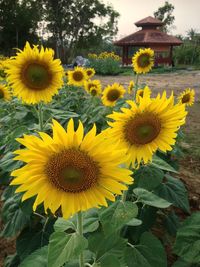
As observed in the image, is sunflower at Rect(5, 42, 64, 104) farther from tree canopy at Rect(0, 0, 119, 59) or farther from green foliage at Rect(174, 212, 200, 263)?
tree canopy at Rect(0, 0, 119, 59)

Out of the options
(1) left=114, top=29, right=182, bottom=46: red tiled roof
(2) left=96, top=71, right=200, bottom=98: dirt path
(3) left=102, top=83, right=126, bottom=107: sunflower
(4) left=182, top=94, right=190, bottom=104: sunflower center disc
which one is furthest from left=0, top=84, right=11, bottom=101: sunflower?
(1) left=114, top=29, right=182, bottom=46: red tiled roof

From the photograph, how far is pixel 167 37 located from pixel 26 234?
26.5 m

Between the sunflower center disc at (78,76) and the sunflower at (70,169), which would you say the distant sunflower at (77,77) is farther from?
the sunflower at (70,169)

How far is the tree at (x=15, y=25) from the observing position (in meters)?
31.6

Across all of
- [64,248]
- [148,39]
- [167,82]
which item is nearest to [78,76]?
[64,248]

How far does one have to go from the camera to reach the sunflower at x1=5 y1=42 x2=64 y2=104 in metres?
2.92

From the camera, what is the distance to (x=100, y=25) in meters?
38.3

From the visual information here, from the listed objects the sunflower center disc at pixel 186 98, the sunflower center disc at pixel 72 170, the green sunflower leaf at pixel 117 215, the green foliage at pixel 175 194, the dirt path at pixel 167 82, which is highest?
the sunflower center disc at pixel 72 170

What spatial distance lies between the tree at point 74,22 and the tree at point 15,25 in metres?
2.66

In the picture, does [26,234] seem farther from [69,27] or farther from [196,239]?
[69,27]

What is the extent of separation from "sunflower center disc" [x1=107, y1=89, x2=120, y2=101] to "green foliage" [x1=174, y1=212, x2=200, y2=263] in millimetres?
2726

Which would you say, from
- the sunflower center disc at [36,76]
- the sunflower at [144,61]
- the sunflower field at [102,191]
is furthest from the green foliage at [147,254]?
the sunflower at [144,61]

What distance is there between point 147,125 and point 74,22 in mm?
36283

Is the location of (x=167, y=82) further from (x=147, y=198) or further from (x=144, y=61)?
(x=147, y=198)
